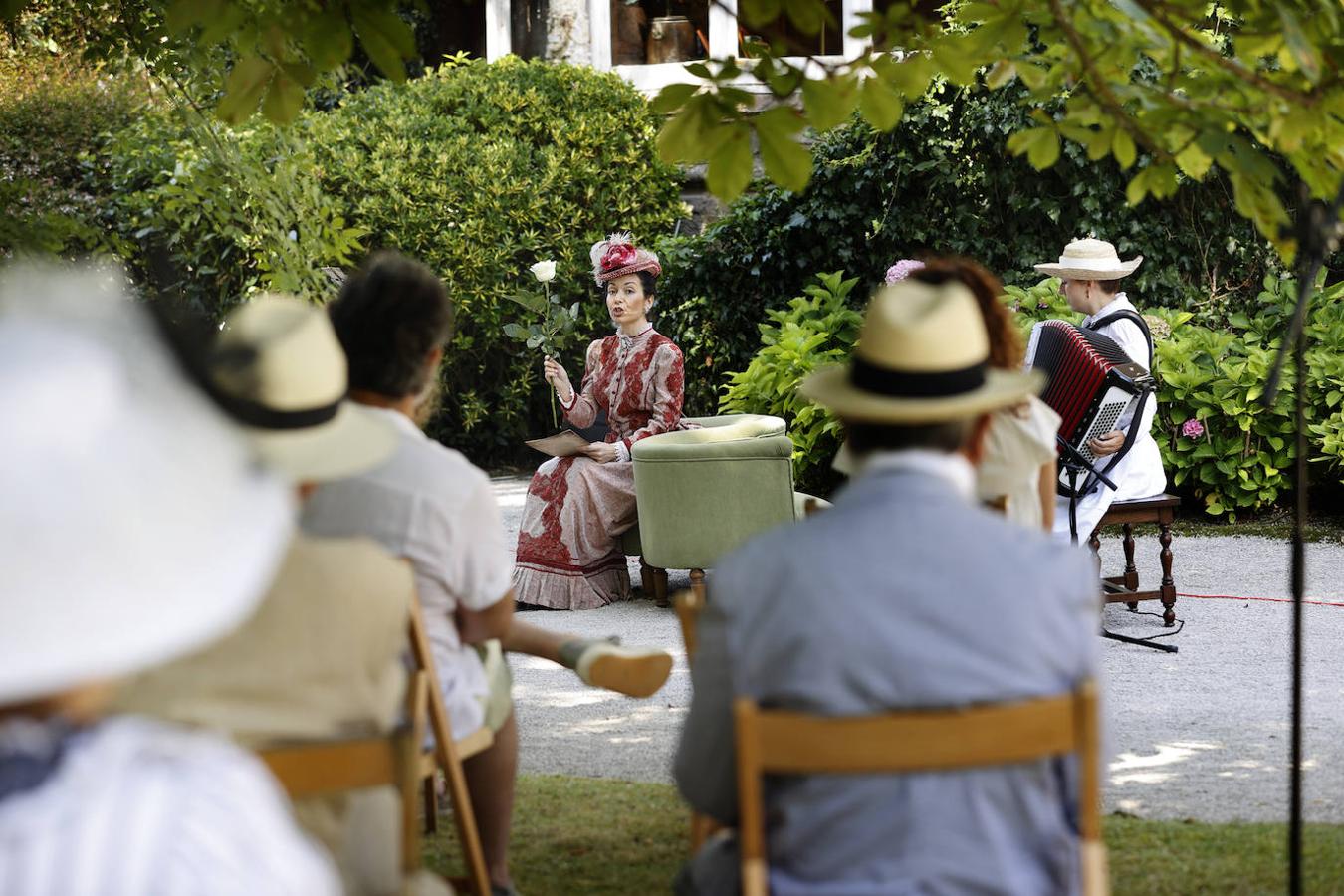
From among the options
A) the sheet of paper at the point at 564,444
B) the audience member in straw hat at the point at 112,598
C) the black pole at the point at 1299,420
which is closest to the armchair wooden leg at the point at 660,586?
the sheet of paper at the point at 564,444

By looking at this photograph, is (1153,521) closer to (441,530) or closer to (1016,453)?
(1016,453)

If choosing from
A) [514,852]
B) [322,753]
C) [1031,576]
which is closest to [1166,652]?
[514,852]

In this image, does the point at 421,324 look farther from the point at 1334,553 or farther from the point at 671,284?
the point at 671,284

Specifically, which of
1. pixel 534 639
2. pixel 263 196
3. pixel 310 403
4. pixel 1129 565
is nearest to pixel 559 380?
pixel 263 196

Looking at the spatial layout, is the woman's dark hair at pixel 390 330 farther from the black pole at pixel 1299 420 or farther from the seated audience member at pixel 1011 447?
the black pole at pixel 1299 420

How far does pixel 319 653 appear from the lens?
2273 mm

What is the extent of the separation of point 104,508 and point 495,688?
88.4 inches

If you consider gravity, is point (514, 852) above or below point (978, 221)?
below

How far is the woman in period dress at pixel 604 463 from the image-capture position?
737cm

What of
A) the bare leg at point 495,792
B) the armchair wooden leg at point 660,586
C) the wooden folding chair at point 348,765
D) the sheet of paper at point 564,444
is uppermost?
the wooden folding chair at point 348,765

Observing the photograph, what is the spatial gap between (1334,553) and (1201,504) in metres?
1.32

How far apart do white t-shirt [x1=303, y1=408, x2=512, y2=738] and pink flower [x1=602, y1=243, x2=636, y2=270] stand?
170 inches

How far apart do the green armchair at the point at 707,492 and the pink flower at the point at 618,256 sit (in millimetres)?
915

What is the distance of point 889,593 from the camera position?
6.47 feet
